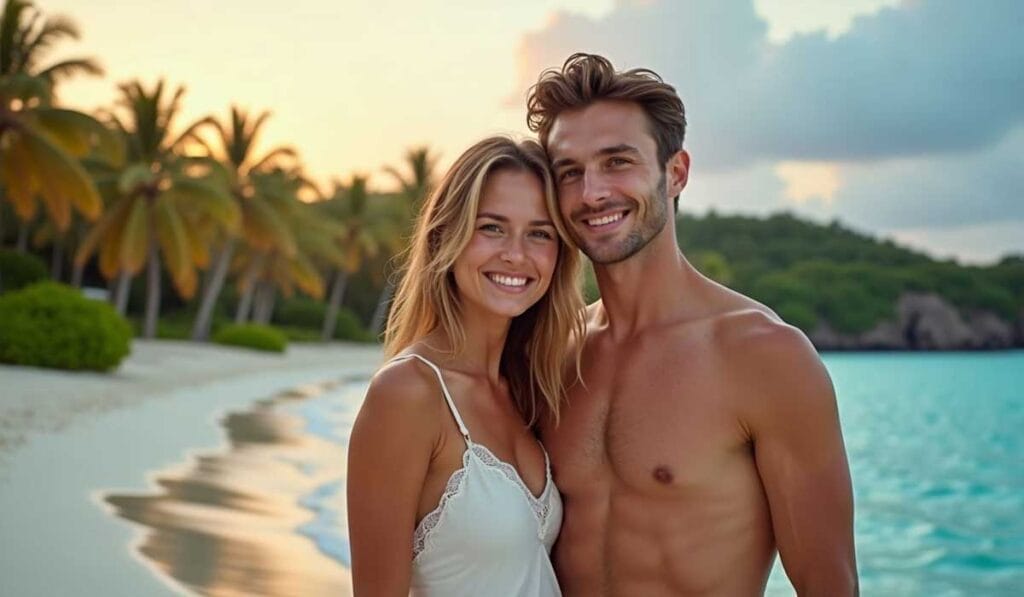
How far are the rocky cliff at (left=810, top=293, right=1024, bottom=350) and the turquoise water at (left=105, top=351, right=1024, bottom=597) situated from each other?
2029 inches

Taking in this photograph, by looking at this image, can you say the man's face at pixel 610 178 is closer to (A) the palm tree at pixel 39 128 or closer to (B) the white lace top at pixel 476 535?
(B) the white lace top at pixel 476 535

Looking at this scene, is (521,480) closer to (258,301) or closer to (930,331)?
(258,301)

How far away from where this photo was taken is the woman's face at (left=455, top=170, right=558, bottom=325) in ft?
10.5

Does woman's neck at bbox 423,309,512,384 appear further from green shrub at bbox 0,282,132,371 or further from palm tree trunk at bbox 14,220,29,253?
palm tree trunk at bbox 14,220,29,253

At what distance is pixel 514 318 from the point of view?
3.62 m

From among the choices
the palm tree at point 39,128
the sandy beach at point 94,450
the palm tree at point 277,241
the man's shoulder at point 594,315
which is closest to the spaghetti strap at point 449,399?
the man's shoulder at point 594,315

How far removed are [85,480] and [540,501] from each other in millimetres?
7781

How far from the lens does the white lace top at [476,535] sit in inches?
115

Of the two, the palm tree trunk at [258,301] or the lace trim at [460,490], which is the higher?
the lace trim at [460,490]

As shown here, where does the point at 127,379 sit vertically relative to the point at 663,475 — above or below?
below

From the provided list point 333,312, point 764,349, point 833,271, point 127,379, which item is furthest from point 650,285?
point 833,271

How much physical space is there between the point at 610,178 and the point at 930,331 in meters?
97.5

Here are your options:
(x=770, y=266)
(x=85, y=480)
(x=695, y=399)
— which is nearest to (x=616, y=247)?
(x=695, y=399)

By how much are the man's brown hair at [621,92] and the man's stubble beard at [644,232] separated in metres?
0.09
